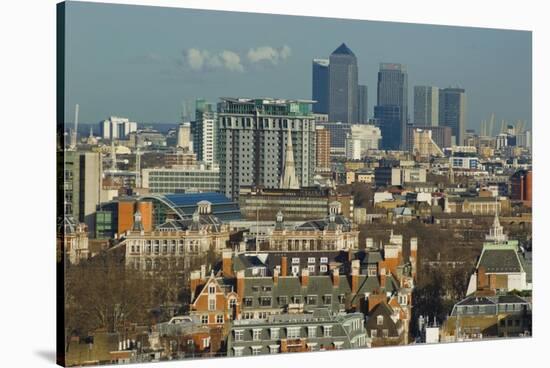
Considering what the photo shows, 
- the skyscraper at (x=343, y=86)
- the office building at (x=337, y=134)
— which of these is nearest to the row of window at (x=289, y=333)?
the office building at (x=337, y=134)

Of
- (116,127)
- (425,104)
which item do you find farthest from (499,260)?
(116,127)

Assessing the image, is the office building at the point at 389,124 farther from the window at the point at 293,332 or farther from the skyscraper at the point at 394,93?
the window at the point at 293,332

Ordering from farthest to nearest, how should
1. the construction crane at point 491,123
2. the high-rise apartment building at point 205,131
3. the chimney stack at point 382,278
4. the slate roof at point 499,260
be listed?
the construction crane at point 491,123
the slate roof at point 499,260
the chimney stack at point 382,278
the high-rise apartment building at point 205,131

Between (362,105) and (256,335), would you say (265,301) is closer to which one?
(256,335)

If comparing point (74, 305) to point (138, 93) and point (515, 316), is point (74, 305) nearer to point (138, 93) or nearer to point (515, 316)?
point (138, 93)

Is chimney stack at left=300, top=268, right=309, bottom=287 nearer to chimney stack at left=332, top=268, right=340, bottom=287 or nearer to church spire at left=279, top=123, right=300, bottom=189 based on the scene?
chimney stack at left=332, top=268, right=340, bottom=287
